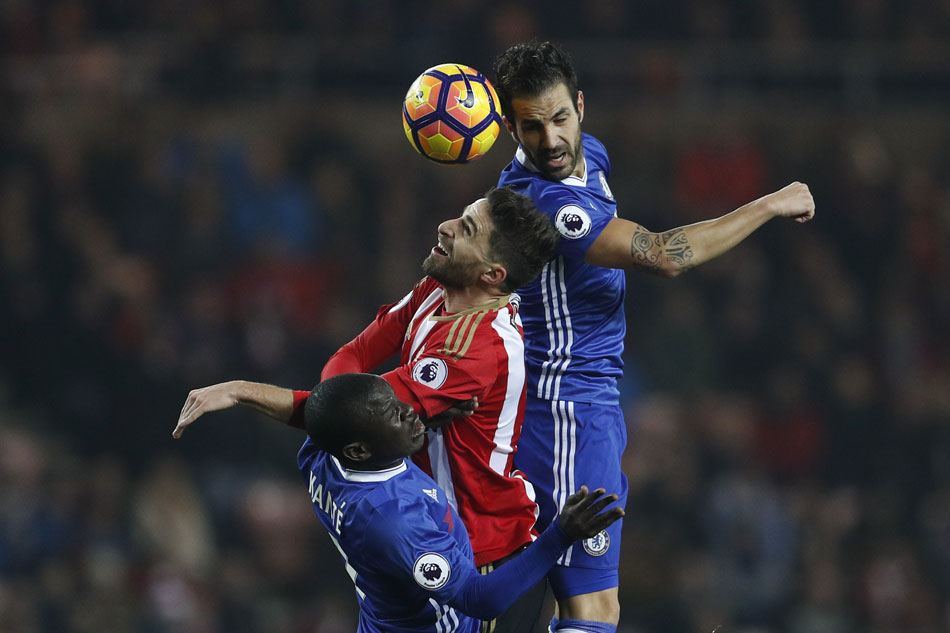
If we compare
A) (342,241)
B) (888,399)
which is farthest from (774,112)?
(342,241)

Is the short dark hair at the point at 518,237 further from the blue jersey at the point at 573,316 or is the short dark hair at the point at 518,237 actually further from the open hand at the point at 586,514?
the open hand at the point at 586,514

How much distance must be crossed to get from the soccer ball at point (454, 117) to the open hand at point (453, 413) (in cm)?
107

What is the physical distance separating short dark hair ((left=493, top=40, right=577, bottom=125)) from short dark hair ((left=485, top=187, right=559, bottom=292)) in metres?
0.41

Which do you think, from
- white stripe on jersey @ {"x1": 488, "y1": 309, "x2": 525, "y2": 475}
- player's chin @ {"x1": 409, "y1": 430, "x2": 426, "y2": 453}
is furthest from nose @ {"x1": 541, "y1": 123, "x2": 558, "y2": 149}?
player's chin @ {"x1": 409, "y1": 430, "x2": 426, "y2": 453}

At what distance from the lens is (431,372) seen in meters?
4.32

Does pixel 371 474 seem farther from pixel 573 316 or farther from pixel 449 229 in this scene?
pixel 573 316

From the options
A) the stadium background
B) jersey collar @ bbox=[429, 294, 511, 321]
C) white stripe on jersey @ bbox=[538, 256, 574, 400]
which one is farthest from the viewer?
the stadium background

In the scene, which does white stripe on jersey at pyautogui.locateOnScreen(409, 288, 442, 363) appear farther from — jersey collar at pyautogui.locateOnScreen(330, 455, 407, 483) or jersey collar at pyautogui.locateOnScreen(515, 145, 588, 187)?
jersey collar at pyautogui.locateOnScreen(515, 145, 588, 187)

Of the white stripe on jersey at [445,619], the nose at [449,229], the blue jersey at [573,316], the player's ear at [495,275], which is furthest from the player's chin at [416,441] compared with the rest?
the blue jersey at [573,316]

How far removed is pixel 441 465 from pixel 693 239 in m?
1.16

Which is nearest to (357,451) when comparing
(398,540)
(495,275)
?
(398,540)

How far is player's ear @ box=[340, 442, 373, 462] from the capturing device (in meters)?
4.03

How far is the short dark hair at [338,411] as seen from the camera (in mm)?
3998

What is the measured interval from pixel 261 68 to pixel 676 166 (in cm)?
395
